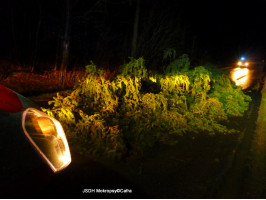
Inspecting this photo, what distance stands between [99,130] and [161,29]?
8.02 meters

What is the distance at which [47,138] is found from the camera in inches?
101

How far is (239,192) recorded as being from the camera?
13.6ft

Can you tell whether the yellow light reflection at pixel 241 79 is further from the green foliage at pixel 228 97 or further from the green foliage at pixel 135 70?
the green foliage at pixel 135 70

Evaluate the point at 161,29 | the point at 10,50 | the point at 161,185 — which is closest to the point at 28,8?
the point at 10,50

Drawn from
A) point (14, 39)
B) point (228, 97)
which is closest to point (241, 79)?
point (228, 97)

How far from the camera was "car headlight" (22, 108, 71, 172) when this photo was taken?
234cm

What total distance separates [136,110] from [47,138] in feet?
12.4

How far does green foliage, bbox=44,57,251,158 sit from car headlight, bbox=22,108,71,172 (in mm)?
1945

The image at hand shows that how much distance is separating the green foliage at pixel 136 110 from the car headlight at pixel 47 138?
194cm

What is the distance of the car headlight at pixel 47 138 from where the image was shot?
2342mm

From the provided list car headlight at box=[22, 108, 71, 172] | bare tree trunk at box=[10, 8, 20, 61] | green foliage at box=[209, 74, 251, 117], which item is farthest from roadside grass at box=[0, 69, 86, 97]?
car headlight at box=[22, 108, 71, 172]

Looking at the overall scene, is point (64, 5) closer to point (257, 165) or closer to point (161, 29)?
point (161, 29)

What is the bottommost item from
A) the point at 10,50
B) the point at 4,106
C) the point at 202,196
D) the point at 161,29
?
the point at 202,196

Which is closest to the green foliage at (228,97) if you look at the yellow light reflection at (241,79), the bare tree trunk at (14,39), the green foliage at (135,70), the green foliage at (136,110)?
the green foliage at (136,110)
